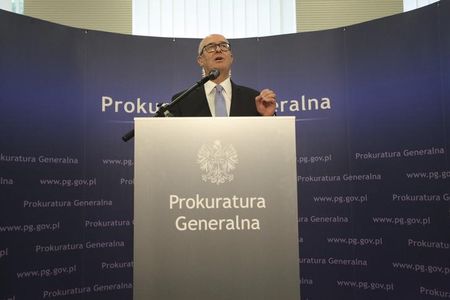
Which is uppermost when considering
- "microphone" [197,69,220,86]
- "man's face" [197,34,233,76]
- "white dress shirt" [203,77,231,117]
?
"man's face" [197,34,233,76]

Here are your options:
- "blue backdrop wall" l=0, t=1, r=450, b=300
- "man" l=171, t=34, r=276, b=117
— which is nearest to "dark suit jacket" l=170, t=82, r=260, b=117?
"man" l=171, t=34, r=276, b=117

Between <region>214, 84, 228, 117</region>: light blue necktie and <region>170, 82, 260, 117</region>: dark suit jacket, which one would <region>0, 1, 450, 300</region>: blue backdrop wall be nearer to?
<region>170, 82, 260, 117</region>: dark suit jacket

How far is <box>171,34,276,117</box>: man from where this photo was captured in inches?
103

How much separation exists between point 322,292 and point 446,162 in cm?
146

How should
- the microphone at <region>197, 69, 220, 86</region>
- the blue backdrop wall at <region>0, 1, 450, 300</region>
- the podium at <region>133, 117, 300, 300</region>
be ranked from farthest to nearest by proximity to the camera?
the blue backdrop wall at <region>0, 1, 450, 300</region>, the microphone at <region>197, 69, 220, 86</region>, the podium at <region>133, 117, 300, 300</region>

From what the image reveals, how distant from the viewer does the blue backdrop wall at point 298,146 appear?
11.1 feet

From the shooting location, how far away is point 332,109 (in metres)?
3.97

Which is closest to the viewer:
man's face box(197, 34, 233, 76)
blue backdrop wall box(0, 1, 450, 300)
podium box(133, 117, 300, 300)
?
podium box(133, 117, 300, 300)

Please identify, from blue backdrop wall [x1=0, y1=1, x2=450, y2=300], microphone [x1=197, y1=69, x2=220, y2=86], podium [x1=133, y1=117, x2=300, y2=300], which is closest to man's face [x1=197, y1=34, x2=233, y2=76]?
microphone [x1=197, y1=69, x2=220, y2=86]

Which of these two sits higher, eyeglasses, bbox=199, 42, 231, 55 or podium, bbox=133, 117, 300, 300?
eyeglasses, bbox=199, 42, 231, 55

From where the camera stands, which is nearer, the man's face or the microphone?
the microphone

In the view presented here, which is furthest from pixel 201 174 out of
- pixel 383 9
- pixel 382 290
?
pixel 383 9

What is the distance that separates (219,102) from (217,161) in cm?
100

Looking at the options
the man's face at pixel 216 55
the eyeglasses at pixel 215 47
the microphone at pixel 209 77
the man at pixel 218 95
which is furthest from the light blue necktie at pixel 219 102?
the microphone at pixel 209 77
